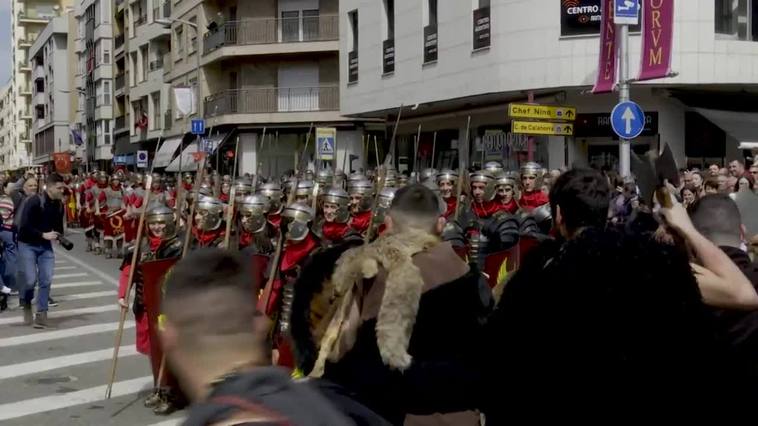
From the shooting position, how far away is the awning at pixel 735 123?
23.4 m

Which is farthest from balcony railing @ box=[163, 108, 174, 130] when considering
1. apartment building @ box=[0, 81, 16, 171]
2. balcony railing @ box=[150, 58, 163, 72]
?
apartment building @ box=[0, 81, 16, 171]

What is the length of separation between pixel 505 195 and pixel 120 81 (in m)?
56.5

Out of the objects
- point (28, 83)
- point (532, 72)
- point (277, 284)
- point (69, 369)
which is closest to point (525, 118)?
point (532, 72)

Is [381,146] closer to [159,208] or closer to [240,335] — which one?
[159,208]

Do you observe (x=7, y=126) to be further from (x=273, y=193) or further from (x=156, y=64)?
(x=273, y=193)

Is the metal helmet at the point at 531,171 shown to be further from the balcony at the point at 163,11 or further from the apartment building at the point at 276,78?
the balcony at the point at 163,11

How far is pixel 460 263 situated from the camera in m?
4.33

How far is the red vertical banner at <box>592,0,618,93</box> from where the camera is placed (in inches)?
843

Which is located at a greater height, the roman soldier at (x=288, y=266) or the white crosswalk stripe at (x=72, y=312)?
the roman soldier at (x=288, y=266)

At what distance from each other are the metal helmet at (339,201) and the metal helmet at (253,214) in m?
0.56

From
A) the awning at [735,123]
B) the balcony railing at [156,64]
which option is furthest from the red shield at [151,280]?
the balcony railing at [156,64]

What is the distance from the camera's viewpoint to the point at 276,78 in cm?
4034

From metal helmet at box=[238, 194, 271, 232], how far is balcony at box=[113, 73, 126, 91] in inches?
2140

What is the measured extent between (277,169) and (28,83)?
264 ft
